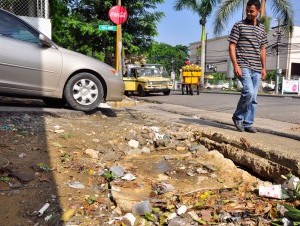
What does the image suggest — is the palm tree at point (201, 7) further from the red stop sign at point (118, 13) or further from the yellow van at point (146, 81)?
the red stop sign at point (118, 13)

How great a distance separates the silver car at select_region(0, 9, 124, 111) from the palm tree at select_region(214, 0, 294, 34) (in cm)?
1850

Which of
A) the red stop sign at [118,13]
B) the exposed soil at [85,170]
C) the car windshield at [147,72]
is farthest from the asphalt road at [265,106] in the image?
the car windshield at [147,72]

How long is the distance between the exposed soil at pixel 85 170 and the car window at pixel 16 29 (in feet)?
4.43

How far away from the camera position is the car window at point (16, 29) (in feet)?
18.4

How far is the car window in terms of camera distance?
5617 mm

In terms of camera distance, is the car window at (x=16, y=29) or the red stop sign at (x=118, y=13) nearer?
the car window at (x=16, y=29)

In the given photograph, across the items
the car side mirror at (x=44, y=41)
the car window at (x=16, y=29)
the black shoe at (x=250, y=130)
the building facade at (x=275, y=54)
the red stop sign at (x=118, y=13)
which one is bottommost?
the black shoe at (x=250, y=130)

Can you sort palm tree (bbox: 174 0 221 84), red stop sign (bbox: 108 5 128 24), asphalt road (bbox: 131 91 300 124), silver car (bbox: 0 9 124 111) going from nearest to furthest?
silver car (bbox: 0 9 124 111)
asphalt road (bbox: 131 91 300 124)
red stop sign (bbox: 108 5 128 24)
palm tree (bbox: 174 0 221 84)

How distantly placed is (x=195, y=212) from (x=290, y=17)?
23327 millimetres

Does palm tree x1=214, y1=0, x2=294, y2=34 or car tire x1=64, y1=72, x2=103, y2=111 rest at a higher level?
palm tree x1=214, y1=0, x2=294, y2=34

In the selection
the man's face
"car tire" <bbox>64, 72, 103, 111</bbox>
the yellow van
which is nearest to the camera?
the man's face

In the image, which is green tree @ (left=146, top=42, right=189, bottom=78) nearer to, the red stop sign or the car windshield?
the car windshield

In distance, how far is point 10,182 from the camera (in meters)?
3.19

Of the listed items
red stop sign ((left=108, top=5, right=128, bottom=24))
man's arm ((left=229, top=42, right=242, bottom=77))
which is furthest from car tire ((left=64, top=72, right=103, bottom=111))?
red stop sign ((left=108, top=5, right=128, bottom=24))
